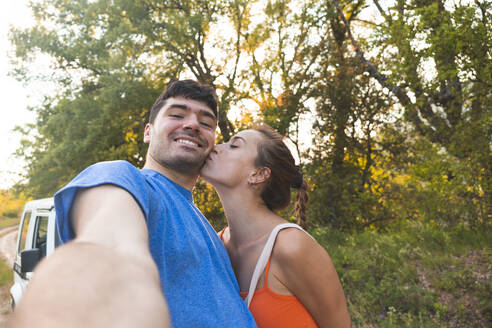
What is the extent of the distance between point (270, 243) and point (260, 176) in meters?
0.58

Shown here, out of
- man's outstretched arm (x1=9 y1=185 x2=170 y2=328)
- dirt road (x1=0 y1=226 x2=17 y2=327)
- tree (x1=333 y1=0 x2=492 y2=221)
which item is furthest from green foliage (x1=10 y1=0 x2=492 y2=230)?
man's outstretched arm (x1=9 y1=185 x2=170 y2=328)

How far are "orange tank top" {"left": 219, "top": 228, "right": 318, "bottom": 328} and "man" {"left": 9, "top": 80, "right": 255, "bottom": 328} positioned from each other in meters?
0.37

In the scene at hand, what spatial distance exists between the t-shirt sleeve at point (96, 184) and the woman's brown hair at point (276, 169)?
1394mm

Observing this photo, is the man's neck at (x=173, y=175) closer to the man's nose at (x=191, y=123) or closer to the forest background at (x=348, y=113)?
the man's nose at (x=191, y=123)

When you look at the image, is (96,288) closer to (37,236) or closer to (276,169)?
(276,169)

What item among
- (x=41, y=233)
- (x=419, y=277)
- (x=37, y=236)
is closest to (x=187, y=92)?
(x=41, y=233)

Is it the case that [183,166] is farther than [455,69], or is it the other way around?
[455,69]

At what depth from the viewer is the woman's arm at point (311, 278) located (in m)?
1.69

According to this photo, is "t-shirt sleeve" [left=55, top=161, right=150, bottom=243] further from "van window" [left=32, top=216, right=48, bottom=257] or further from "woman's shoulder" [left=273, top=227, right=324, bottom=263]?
"van window" [left=32, top=216, right=48, bottom=257]

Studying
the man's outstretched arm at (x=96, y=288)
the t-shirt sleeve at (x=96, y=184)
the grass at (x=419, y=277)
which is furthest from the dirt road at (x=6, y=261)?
the grass at (x=419, y=277)

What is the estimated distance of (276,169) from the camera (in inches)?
90.3

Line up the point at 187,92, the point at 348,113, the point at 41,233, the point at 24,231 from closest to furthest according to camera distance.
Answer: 1. the point at 187,92
2. the point at 41,233
3. the point at 24,231
4. the point at 348,113

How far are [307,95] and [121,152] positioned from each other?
Result: 6700 mm

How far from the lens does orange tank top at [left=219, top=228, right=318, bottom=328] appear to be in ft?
5.54
